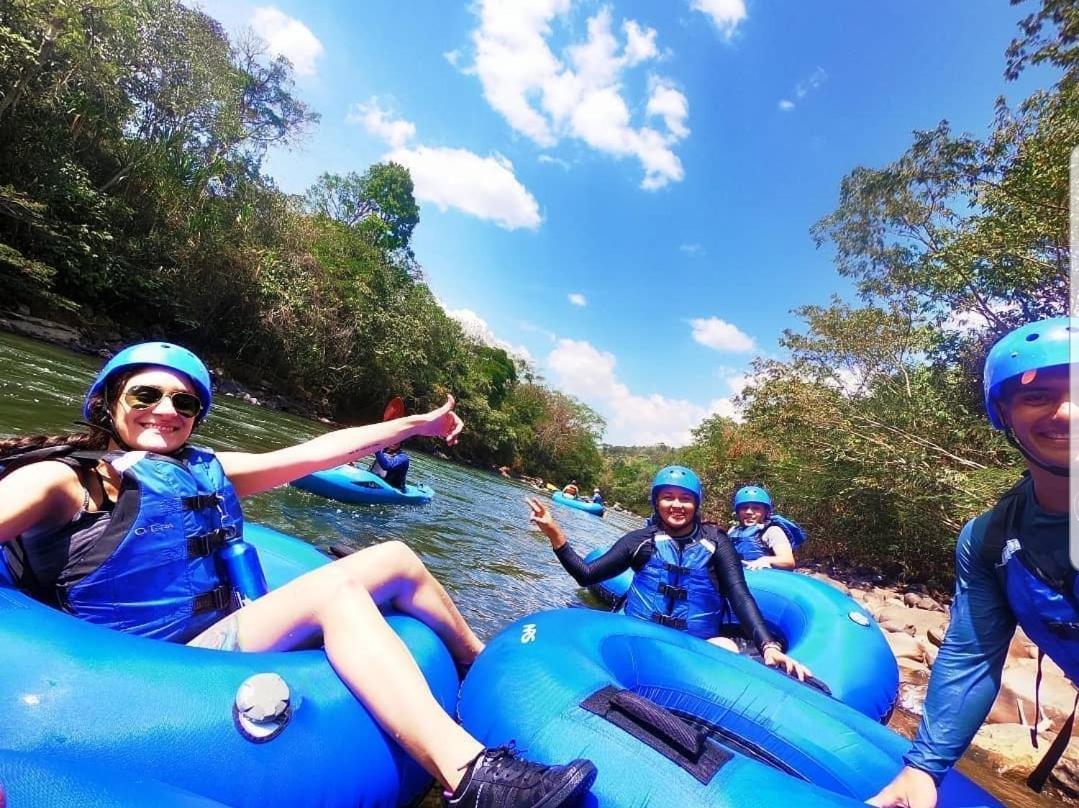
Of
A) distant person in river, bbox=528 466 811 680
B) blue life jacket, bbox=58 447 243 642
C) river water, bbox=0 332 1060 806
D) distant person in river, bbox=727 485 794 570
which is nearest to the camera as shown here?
blue life jacket, bbox=58 447 243 642

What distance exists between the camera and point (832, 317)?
13.7 metres

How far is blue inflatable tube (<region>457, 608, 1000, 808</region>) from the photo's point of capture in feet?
4.39

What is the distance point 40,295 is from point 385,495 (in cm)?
1029

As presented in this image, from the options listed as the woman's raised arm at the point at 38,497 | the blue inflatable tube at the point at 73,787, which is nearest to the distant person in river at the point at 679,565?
the woman's raised arm at the point at 38,497

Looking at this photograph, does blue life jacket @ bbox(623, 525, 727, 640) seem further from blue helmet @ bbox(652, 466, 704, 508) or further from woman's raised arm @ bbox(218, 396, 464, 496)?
woman's raised arm @ bbox(218, 396, 464, 496)

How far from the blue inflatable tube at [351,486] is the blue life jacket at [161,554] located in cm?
430

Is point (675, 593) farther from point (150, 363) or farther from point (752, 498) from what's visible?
point (150, 363)

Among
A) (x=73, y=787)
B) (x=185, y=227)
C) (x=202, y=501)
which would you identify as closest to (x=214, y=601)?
(x=202, y=501)

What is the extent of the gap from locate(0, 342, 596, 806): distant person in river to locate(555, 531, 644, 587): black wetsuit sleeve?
127 centimetres

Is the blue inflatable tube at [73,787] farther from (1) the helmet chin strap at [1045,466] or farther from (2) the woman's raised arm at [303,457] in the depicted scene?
(1) the helmet chin strap at [1045,466]

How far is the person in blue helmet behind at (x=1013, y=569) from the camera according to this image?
130 centimetres

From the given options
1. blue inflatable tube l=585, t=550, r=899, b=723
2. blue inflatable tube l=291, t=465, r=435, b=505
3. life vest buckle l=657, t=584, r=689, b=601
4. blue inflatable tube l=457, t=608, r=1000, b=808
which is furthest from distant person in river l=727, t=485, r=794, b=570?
blue inflatable tube l=291, t=465, r=435, b=505

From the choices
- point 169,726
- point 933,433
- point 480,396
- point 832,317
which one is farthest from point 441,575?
point 480,396

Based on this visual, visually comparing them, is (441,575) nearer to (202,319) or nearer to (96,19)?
(96,19)
